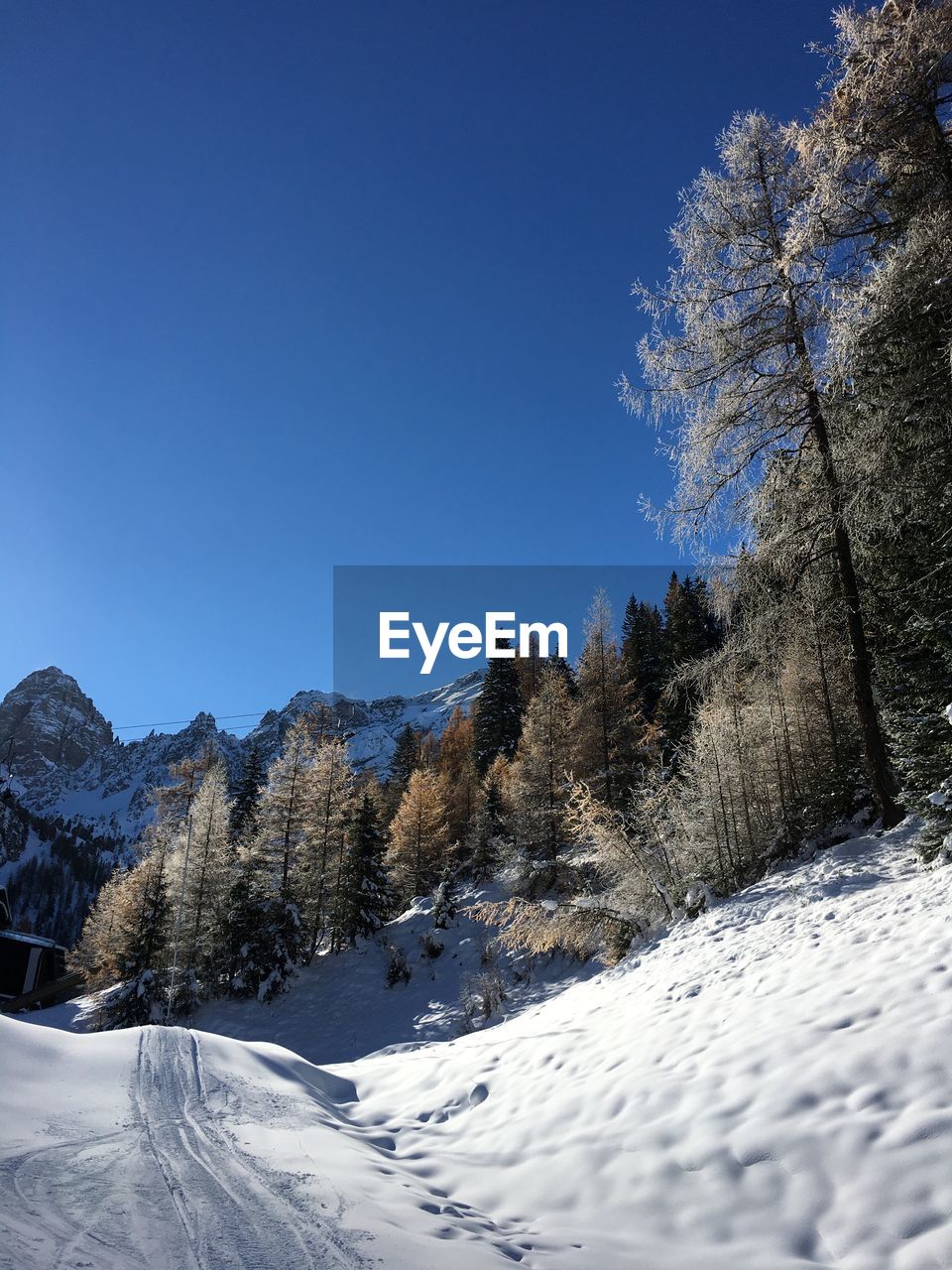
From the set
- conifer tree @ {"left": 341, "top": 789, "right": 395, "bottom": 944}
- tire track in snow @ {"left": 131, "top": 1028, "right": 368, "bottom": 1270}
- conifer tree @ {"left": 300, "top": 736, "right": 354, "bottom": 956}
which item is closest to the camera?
tire track in snow @ {"left": 131, "top": 1028, "right": 368, "bottom": 1270}

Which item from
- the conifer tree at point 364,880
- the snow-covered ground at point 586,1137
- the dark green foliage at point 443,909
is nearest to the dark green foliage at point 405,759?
the conifer tree at point 364,880

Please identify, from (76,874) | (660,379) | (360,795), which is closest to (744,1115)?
(660,379)

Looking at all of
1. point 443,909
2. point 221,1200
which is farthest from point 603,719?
point 221,1200

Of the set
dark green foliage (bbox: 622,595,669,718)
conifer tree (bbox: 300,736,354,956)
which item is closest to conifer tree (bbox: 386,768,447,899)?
conifer tree (bbox: 300,736,354,956)

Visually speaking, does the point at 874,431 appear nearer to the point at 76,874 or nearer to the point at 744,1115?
the point at 744,1115

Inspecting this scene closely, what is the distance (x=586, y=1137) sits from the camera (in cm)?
491

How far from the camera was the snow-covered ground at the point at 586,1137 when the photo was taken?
11.0ft

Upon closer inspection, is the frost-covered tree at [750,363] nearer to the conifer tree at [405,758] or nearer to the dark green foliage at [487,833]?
the dark green foliage at [487,833]

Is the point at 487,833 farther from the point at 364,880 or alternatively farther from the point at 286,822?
the point at 286,822

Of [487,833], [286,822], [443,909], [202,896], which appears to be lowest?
[443,909]

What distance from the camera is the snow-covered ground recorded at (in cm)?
335

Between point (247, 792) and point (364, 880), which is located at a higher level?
point (247, 792)

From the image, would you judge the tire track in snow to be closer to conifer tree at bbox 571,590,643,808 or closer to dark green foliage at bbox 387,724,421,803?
conifer tree at bbox 571,590,643,808

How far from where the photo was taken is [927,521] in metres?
8.97
